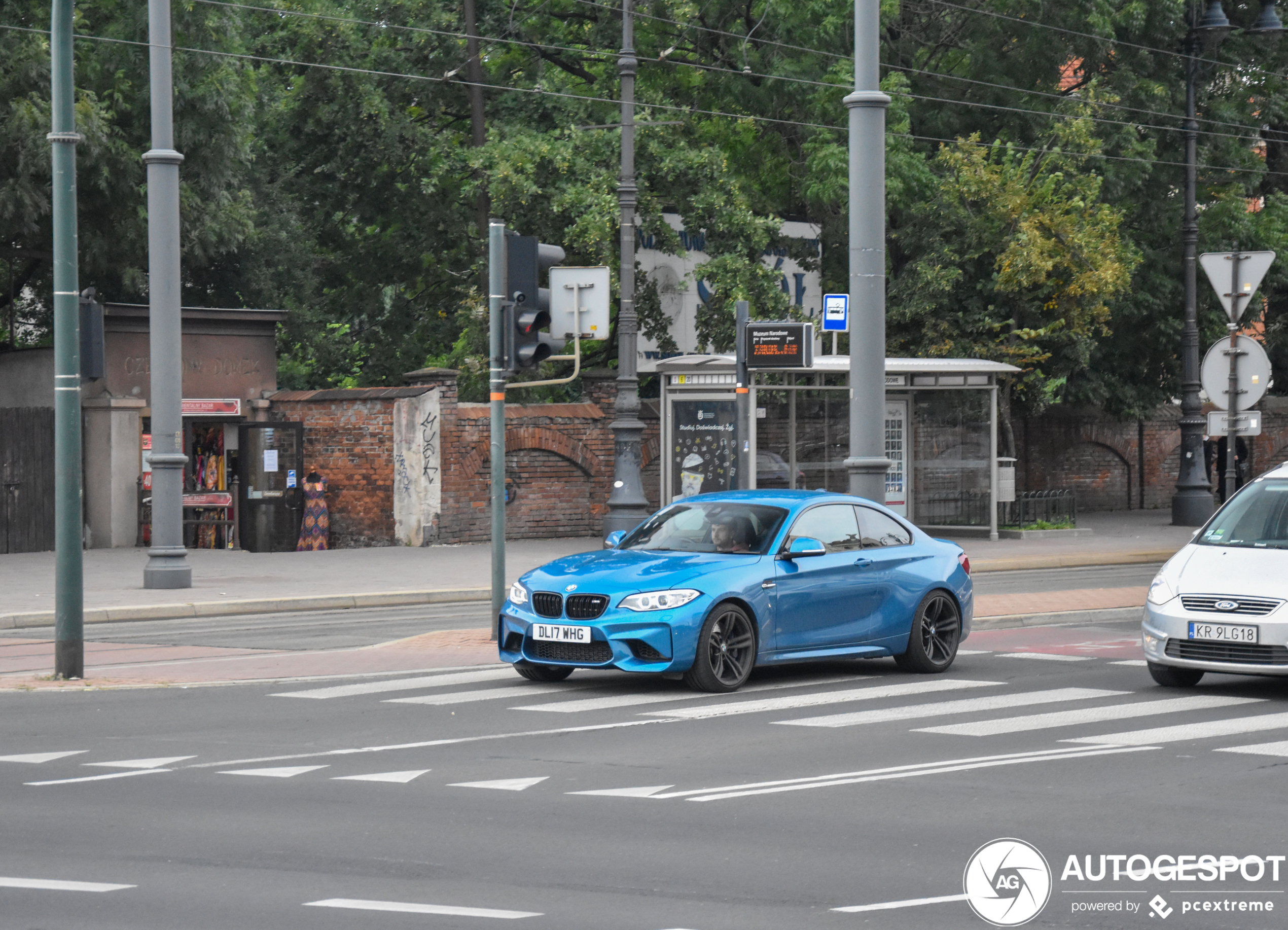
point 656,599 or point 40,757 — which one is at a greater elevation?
point 656,599

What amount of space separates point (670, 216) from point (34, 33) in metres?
10.6

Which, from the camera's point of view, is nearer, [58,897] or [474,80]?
[58,897]

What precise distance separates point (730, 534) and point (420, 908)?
272 inches

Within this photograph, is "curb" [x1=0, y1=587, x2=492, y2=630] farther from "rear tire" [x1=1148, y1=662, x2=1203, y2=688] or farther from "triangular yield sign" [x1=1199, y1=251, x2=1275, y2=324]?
"rear tire" [x1=1148, y1=662, x2=1203, y2=688]

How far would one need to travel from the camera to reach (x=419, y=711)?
1163cm

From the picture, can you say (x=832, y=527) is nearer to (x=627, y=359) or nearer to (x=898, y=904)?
(x=898, y=904)

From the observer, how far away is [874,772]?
30.5 ft

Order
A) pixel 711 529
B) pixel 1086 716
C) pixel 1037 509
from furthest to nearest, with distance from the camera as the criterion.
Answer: pixel 1037 509
pixel 711 529
pixel 1086 716

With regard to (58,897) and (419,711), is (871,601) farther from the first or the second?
(58,897)

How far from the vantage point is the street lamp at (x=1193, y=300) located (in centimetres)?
3138

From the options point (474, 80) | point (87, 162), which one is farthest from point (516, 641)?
point (474, 80)

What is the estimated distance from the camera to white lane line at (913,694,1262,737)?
35.3 ft

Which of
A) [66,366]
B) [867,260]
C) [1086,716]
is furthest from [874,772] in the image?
[867,260]

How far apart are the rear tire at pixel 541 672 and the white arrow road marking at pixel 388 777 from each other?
3495 millimetres
